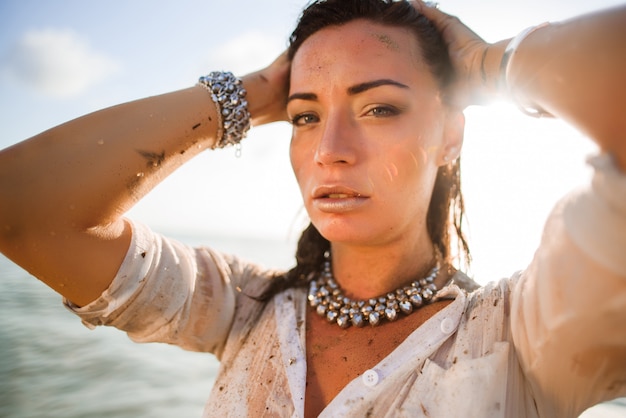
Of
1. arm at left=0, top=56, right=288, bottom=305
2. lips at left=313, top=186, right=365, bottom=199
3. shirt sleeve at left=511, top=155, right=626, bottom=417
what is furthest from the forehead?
shirt sleeve at left=511, top=155, right=626, bottom=417

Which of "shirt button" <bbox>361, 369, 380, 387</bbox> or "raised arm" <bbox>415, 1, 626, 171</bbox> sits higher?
"raised arm" <bbox>415, 1, 626, 171</bbox>

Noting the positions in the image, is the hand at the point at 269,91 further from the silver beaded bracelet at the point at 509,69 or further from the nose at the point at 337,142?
the silver beaded bracelet at the point at 509,69

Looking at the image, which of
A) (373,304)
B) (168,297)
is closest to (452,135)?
(373,304)

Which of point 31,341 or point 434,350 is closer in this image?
point 434,350

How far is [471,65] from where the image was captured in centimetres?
169

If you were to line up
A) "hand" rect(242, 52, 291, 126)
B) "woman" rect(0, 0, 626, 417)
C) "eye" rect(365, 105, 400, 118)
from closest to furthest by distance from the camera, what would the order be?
"woman" rect(0, 0, 626, 417) < "eye" rect(365, 105, 400, 118) < "hand" rect(242, 52, 291, 126)

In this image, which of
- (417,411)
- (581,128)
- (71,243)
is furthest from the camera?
(71,243)

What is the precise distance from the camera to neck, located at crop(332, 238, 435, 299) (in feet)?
6.20

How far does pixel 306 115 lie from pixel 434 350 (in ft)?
3.73

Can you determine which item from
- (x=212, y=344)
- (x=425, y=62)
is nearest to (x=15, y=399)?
(x=212, y=344)

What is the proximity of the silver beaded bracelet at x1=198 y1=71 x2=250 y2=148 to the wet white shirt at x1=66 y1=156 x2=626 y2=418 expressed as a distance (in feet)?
Result: 1.84

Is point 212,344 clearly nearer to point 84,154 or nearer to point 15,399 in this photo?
point 84,154

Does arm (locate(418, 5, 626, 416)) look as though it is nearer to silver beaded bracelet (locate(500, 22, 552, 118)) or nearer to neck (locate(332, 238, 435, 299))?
silver beaded bracelet (locate(500, 22, 552, 118))

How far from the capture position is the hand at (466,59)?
1540mm
